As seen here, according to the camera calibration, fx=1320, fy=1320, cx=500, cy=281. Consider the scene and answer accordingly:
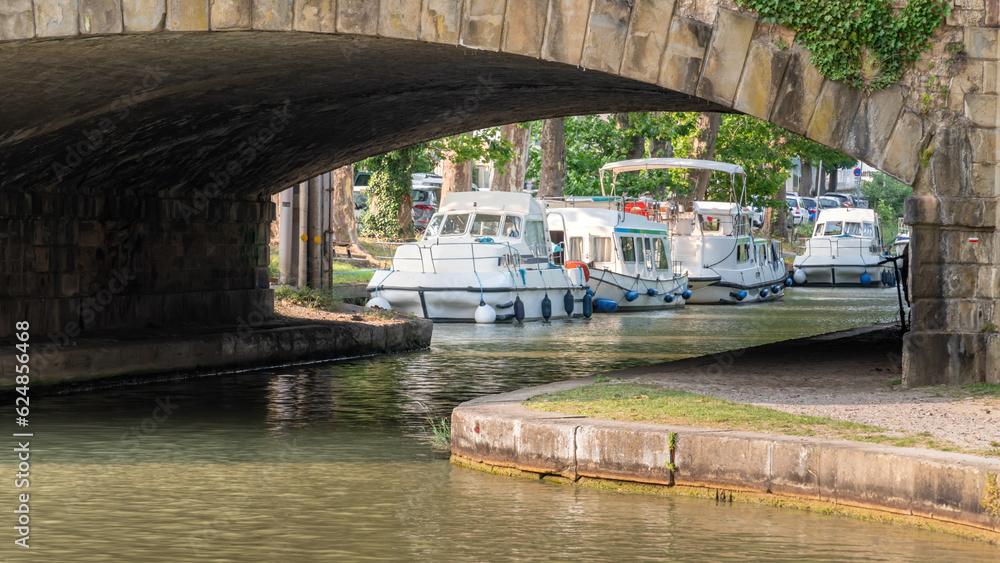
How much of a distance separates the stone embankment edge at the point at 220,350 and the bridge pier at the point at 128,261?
51cm

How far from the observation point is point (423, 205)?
4838 centimetres

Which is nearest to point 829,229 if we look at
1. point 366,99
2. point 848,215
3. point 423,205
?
point 848,215

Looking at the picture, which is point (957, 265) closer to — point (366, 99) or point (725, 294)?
point (366, 99)

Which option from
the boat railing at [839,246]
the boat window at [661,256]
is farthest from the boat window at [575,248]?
the boat railing at [839,246]

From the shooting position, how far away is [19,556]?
23.2 feet

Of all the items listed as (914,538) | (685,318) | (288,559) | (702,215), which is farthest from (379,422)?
(702,215)

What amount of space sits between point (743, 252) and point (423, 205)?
48.2 feet

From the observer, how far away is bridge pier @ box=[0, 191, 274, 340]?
15.0 m

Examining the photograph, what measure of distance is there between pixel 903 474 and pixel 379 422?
18.6ft

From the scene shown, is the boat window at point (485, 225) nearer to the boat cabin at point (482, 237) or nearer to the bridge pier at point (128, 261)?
the boat cabin at point (482, 237)

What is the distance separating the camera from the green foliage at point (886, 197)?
63062 millimetres

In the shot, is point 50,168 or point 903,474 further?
point 50,168

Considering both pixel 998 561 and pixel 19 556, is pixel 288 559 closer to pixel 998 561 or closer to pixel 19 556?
pixel 19 556

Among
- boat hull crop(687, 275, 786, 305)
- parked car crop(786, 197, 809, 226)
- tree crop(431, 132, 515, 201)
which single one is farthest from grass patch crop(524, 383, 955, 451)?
parked car crop(786, 197, 809, 226)
